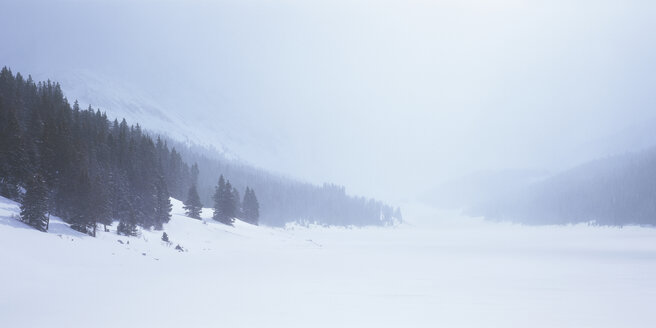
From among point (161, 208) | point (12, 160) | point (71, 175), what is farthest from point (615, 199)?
point (12, 160)

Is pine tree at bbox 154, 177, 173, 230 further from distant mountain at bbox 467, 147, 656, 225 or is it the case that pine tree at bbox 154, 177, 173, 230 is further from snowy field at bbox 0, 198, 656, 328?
distant mountain at bbox 467, 147, 656, 225

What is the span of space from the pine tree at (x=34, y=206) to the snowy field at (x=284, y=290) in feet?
3.88

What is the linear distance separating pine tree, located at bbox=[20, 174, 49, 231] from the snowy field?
1183 mm

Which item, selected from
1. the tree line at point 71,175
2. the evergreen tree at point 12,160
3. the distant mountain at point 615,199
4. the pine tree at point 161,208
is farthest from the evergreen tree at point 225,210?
the distant mountain at point 615,199

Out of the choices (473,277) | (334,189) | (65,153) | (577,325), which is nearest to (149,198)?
(65,153)

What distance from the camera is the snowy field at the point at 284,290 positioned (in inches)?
711

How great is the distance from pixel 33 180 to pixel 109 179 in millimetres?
16256

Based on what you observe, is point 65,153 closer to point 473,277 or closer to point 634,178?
point 473,277

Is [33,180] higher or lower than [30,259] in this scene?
higher

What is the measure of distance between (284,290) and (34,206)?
2280cm

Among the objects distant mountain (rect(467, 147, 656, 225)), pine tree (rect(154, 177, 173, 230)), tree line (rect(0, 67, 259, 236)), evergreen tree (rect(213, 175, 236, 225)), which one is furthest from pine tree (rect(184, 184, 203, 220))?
distant mountain (rect(467, 147, 656, 225))

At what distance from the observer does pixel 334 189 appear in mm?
192500

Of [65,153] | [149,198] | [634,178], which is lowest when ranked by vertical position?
[149,198]

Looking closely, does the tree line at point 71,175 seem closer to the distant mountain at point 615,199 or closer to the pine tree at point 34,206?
the pine tree at point 34,206
